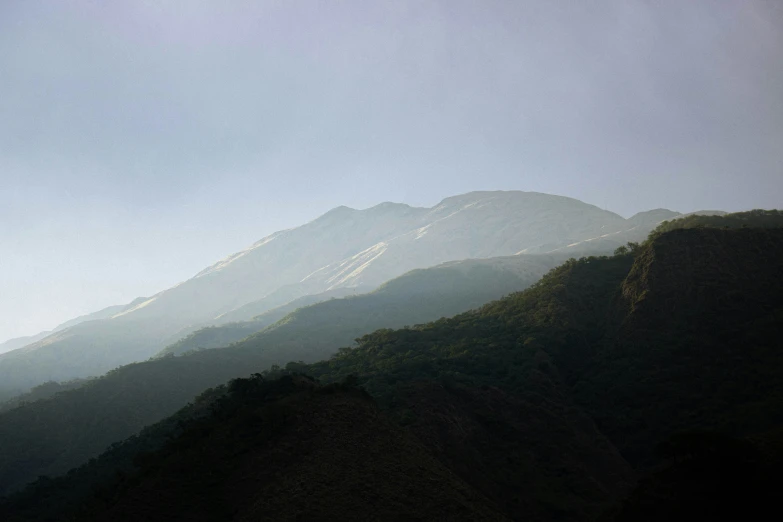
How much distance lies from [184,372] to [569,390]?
58584mm

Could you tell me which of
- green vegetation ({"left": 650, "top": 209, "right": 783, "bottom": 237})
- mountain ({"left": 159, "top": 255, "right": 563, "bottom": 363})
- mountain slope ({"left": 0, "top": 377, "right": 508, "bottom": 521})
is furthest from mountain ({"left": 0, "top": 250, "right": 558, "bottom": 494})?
green vegetation ({"left": 650, "top": 209, "right": 783, "bottom": 237})

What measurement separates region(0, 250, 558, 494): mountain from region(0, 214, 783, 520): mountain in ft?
9.95

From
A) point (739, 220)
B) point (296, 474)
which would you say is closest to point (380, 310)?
point (739, 220)

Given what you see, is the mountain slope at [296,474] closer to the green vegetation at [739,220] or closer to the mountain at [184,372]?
the mountain at [184,372]

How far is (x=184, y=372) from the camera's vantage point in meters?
78.4

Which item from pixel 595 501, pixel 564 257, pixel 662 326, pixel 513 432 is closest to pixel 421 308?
pixel 564 257

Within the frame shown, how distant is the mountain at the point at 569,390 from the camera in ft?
85.0

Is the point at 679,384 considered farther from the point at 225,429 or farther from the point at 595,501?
the point at 225,429

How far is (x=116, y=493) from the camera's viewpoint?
80.2 feet

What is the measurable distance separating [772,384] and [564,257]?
4646 inches

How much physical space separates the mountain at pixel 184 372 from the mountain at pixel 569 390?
3.03 m

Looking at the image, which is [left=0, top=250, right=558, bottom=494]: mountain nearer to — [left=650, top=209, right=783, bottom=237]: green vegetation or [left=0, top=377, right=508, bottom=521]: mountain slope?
[left=0, top=377, right=508, bottom=521]: mountain slope

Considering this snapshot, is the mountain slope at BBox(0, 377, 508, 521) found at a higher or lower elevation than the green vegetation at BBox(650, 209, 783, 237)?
lower

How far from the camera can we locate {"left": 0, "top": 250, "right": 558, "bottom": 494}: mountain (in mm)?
59719
